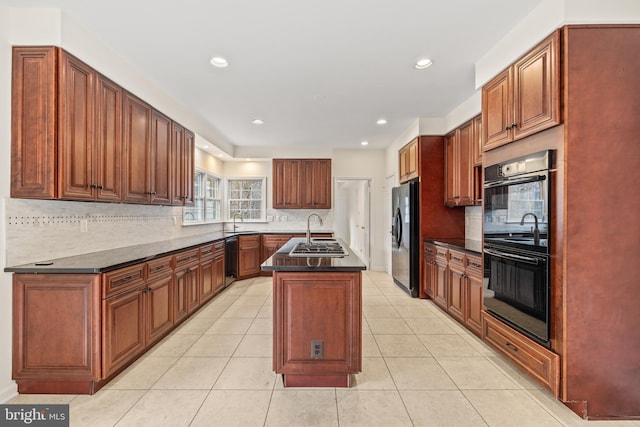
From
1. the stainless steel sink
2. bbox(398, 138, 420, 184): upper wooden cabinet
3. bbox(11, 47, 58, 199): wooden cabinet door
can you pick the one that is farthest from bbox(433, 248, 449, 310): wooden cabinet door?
bbox(11, 47, 58, 199): wooden cabinet door

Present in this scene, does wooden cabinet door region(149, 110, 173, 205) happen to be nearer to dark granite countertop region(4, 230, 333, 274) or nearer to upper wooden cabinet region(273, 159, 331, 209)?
dark granite countertop region(4, 230, 333, 274)

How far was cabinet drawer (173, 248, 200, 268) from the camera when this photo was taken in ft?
9.93

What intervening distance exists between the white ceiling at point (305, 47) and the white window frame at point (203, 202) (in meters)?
1.50

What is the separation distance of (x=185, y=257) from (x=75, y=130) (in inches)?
61.7

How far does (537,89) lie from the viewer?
1.97 m

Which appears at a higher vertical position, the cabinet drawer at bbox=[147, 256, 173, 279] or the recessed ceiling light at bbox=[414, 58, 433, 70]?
the recessed ceiling light at bbox=[414, 58, 433, 70]

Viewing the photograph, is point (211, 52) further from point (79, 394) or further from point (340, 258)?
point (79, 394)

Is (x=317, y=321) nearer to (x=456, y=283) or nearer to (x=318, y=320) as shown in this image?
(x=318, y=320)

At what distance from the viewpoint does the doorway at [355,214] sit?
251 inches

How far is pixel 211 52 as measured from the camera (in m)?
2.51

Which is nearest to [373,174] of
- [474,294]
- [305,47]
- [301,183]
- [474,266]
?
[301,183]

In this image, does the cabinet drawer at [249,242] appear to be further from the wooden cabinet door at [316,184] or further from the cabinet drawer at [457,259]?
the cabinet drawer at [457,259]

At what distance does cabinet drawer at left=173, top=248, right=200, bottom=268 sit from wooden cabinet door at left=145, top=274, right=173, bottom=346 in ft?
0.59

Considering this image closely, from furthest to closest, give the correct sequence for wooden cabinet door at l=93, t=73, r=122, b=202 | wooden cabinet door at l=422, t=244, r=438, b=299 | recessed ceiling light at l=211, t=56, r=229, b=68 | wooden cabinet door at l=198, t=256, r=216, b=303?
wooden cabinet door at l=422, t=244, r=438, b=299 → wooden cabinet door at l=198, t=256, r=216, b=303 → recessed ceiling light at l=211, t=56, r=229, b=68 → wooden cabinet door at l=93, t=73, r=122, b=202
